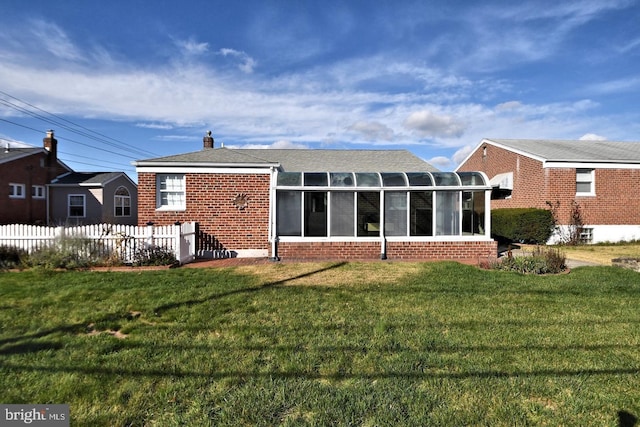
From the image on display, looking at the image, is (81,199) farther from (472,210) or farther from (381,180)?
(472,210)

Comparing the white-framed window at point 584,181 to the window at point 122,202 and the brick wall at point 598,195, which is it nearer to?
the brick wall at point 598,195

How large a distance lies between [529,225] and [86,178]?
1080 inches

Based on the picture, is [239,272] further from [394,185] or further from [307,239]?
[394,185]

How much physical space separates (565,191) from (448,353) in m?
15.7

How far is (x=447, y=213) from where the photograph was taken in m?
11.1

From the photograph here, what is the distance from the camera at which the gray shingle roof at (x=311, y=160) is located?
12.3 metres

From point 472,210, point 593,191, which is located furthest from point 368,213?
point 593,191

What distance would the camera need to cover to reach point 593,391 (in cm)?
325

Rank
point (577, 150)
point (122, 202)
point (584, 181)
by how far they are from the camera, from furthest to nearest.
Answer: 1. point (122, 202)
2. point (577, 150)
3. point (584, 181)

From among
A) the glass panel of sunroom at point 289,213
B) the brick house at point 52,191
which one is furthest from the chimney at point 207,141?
the glass panel of sunroom at point 289,213

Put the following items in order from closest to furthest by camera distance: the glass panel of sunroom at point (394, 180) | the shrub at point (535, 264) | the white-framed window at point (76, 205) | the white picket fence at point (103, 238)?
1. the shrub at point (535, 264)
2. the white picket fence at point (103, 238)
3. the glass panel of sunroom at point (394, 180)
4. the white-framed window at point (76, 205)

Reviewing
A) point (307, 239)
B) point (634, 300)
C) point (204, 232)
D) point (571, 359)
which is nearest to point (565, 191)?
point (634, 300)

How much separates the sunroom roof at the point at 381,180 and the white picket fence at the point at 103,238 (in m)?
3.93

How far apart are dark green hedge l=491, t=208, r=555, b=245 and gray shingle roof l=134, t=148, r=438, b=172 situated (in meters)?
5.00
